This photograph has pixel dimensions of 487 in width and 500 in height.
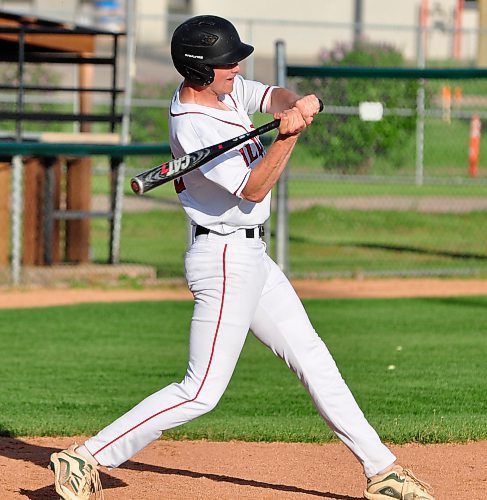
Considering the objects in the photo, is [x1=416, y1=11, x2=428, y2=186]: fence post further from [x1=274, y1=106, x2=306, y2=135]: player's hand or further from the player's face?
[x1=274, y1=106, x2=306, y2=135]: player's hand

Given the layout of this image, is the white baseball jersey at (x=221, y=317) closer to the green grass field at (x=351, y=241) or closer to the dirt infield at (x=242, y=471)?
the dirt infield at (x=242, y=471)

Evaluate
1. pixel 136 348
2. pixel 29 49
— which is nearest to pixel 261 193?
pixel 136 348

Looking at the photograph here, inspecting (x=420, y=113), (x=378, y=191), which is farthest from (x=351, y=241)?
(x=378, y=191)

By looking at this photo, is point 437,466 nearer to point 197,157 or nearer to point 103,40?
point 197,157

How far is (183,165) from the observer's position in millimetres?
4605

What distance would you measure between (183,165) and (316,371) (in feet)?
3.33

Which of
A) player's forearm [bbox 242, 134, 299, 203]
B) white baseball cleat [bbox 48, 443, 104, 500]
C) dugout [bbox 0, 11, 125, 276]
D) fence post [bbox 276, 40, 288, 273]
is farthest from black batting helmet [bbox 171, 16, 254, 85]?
fence post [bbox 276, 40, 288, 273]

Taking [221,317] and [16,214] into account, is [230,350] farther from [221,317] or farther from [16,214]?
[16,214]

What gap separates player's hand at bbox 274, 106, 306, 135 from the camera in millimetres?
4660

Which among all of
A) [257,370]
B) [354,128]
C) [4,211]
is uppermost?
[354,128]

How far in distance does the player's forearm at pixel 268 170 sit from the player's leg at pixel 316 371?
1.69ft

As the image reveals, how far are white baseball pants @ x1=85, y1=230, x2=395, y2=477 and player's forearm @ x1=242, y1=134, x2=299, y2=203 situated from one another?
0.99 ft

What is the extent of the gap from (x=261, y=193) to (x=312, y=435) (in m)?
2.24

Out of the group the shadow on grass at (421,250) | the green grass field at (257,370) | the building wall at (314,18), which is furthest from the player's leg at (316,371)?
the building wall at (314,18)
